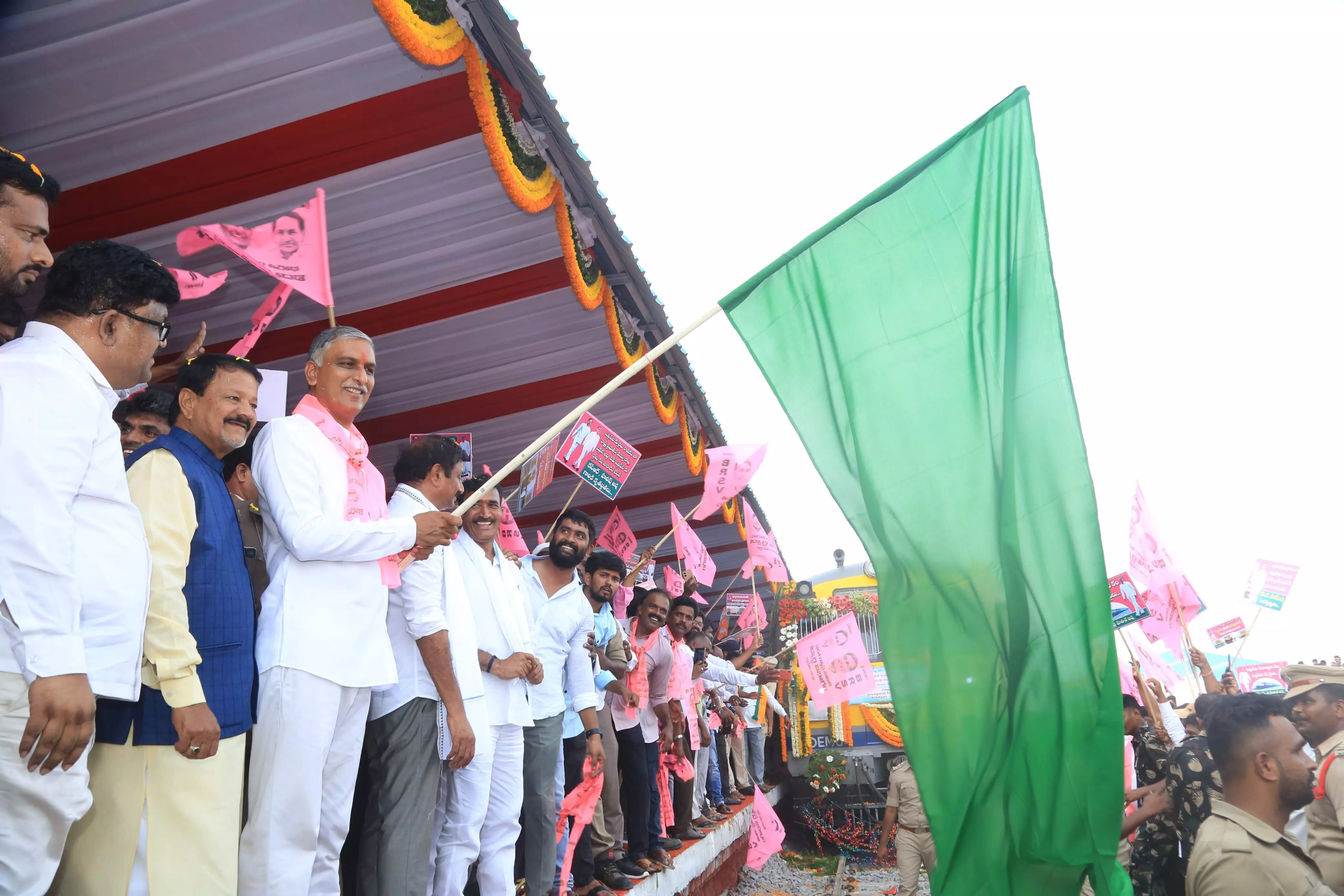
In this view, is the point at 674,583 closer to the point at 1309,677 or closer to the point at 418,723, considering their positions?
the point at 1309,677

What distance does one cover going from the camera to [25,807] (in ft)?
5.74

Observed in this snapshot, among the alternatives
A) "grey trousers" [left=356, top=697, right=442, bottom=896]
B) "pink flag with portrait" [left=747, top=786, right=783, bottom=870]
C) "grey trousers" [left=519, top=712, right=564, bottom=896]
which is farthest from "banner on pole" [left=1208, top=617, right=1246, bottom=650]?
"grey trousers" [left=356, top=697, right=442, bottom=896]

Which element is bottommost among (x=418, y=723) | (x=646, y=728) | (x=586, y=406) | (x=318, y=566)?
(x=646, y=728)

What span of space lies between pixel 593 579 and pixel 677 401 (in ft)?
7.27

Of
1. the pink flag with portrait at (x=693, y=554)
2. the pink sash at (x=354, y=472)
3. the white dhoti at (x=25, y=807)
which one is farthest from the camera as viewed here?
the pink flag with portrait at (x=693, y=554)

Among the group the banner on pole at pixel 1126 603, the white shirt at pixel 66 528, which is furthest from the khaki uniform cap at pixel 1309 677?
the white shirt at pixel 66 528

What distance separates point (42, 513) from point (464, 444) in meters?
3.96

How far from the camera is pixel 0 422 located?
1.83 metres

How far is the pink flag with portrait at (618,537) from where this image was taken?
8.62 meters

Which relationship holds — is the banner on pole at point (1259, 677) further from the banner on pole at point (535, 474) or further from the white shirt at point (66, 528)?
the white shirt at point (66, 528)

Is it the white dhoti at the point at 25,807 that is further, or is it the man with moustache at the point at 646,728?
the man with moustache at the point at 646,728

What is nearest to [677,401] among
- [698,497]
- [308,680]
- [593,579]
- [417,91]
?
[593,579]

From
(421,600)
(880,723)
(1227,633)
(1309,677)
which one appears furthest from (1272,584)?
(421,600)

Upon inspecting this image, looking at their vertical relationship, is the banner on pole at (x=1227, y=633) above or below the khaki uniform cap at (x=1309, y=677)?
below
